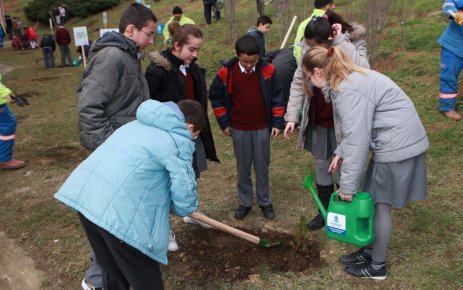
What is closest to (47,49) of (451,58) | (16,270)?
(16,270)

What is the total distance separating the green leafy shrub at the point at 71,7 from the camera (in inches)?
1076

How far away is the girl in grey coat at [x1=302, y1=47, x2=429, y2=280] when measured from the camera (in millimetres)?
2488

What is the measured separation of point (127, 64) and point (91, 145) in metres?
0.57

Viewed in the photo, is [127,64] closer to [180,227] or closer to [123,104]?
[123,104]

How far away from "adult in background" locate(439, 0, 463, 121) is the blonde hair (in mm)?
3447

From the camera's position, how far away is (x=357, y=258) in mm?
3150

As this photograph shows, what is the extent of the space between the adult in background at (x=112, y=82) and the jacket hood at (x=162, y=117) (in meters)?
0.62

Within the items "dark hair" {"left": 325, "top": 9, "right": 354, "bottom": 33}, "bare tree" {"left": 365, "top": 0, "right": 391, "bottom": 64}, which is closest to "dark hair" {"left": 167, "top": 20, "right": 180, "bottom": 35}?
"dark hair" {"left": 325, "top": 9, "right": 354, "bottom": 33}

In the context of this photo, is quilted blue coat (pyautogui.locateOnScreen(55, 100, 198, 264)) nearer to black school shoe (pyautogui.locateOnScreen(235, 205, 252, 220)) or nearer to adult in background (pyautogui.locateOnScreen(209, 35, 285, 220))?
adult in background (pyautogui.locateOnScreen(209, 35, 285, 220))

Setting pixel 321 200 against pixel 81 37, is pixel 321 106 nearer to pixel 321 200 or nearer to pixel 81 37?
pixel 321 200

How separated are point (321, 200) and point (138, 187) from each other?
200cm

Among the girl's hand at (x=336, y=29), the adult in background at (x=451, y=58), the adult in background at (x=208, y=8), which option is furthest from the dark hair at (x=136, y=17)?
the adult in background at (x=208, y=8)

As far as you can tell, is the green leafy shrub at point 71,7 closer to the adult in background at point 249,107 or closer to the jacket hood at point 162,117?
the adult in background at point 249,107

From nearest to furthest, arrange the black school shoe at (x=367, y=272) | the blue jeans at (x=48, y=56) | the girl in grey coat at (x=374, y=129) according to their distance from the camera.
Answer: the girl in grey coat at (x=374, y=129), the black school shoe at (x=367, y=272), the blue jeans at (x=48, y=56)
